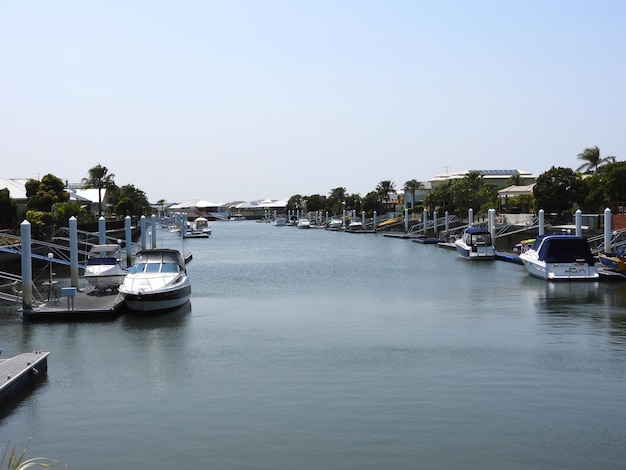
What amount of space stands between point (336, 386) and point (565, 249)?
32.7 m

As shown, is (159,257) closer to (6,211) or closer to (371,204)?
(6,211)

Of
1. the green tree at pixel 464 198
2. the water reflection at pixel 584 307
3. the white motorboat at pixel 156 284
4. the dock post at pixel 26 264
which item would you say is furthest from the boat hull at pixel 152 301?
the green tree at pixel 464 198

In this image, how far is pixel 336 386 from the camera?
74.6 ft

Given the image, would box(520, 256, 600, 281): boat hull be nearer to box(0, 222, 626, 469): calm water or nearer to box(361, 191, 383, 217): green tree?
box(0, 222, 626, 469): calm water

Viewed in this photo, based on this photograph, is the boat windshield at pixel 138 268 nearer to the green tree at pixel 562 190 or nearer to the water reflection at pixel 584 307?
the water reflection at pixel 584 307

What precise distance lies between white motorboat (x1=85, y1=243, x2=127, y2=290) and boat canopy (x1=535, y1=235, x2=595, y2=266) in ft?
88.1

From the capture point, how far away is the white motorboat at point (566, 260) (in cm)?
4966

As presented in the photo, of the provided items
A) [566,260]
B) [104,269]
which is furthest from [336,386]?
[566,260]

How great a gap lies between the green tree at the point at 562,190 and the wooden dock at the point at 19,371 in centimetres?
7345

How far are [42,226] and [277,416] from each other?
61.4 metres

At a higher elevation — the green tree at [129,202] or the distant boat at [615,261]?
the green tree at [129,202]

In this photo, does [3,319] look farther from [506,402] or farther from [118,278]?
[506,402]

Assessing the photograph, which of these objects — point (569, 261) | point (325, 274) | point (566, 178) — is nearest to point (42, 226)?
point (325, 274)

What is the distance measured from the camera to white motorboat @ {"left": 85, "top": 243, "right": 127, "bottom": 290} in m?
42.5
